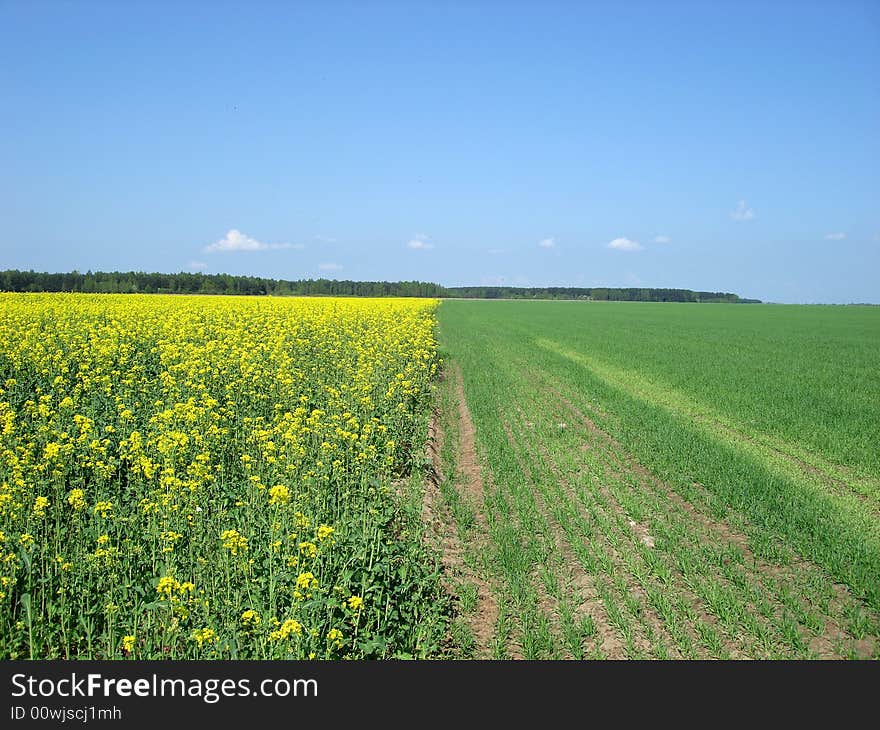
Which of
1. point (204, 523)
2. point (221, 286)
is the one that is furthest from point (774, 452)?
point (221, 286)

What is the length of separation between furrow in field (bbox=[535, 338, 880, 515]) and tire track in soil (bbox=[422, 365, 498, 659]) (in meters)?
4.80

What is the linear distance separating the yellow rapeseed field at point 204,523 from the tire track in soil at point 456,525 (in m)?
0.47

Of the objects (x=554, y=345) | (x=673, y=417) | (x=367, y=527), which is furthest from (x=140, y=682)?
(x=554, y=345)

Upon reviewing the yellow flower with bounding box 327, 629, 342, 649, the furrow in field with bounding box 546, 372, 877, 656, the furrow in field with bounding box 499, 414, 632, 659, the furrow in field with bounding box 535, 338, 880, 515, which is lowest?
the furrow in field with bounding box 499, 414, 632, 659

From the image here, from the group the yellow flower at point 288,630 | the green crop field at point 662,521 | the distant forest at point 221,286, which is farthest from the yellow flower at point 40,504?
the distant forest at point 221,286

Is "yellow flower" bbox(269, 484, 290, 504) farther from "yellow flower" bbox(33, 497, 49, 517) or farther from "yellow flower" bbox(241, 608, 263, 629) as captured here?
"yellow flower" bbox(33, 497, 49, 517)

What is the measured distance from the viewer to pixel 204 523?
639 cm

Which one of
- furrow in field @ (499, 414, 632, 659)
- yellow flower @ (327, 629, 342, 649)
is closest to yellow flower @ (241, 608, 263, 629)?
yellow flower @ (327, 629, 342, 649)

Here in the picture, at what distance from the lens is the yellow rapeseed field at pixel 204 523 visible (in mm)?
4879

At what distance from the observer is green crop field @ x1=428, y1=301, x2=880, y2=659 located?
6121 mm

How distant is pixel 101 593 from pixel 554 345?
104ft

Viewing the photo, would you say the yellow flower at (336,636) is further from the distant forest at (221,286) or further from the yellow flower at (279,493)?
the distant forest at (221,286)

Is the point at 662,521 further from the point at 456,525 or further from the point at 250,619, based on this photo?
the point at 250,619

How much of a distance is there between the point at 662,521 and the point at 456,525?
257cm
